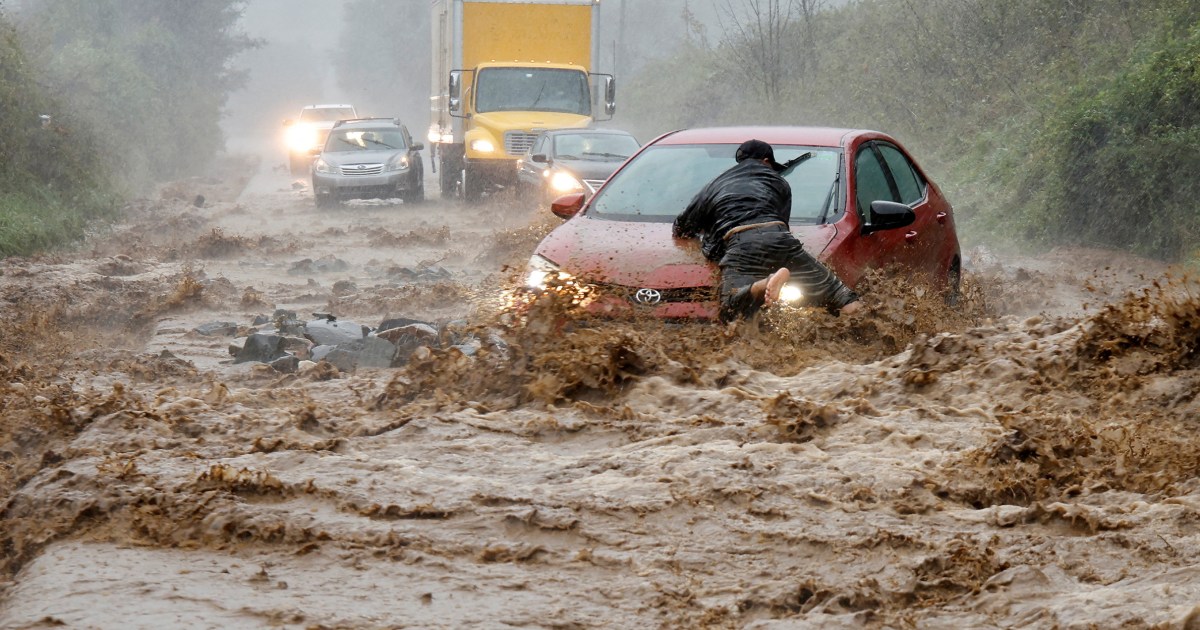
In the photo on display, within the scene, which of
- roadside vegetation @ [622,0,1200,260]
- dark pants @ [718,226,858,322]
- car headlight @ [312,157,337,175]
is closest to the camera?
dark pants @ [718,226,858,322]

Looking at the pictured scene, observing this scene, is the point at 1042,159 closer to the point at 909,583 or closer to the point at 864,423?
the point at 864,423

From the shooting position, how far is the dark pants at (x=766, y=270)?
6980 mm

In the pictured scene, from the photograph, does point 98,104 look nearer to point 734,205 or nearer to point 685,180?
point 685,180

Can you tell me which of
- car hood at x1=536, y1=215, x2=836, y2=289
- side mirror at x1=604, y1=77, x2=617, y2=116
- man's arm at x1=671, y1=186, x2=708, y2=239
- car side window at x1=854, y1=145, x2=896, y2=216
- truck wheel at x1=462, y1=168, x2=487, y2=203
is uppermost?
side mirror at x1=604, y1=77, x2=617, y2=116

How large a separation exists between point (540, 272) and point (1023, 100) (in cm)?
1669

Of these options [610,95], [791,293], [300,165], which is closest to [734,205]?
[791,293]

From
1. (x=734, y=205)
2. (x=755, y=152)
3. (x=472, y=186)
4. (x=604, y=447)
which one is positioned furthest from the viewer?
(x=472, y=186)

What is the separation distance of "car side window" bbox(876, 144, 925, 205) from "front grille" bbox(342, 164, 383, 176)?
1738cm

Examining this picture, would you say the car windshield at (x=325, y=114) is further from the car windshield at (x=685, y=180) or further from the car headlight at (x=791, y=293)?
the car headlight at (x=791, y=293)

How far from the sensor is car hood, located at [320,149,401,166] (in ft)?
83.9

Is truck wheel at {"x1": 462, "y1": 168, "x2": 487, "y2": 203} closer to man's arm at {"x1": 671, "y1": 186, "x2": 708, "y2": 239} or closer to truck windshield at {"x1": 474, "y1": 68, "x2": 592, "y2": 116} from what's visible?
truck windshield at {"x1": 474, "y1": 68, "x2": 592, "y2": 116}

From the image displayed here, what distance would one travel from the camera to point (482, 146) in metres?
23.3

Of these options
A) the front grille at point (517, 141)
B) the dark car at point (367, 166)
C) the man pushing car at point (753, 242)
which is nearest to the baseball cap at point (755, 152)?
the man pushing car at point (753, 242)

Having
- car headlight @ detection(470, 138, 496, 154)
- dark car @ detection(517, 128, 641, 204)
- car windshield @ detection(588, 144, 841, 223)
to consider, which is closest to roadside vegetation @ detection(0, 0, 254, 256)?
car headlight @ detection(470, 138, 496, 154)
